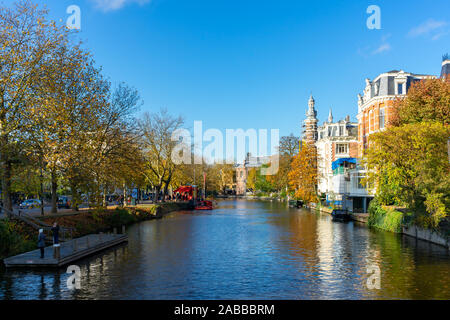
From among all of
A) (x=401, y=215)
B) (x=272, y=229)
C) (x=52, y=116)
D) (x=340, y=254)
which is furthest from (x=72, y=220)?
(x=401, y=215)

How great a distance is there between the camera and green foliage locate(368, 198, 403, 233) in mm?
43844

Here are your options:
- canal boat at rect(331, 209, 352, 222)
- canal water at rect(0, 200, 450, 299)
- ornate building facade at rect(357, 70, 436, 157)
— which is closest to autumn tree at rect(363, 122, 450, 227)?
canal water at rect(0, 200, 450, 299)

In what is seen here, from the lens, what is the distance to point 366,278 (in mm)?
22750

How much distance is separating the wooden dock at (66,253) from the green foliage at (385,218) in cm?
2811

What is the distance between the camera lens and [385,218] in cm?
4669

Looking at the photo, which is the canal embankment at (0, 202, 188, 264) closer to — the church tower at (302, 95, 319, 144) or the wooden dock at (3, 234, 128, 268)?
the wooden dock at (3, 234, 128, 268)

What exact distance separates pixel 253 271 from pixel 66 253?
40.6ft

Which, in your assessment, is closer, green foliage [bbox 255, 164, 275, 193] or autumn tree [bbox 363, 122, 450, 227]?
autumn tree [bbox 363, 122, 450, 227]

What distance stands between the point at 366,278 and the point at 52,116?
2441cm

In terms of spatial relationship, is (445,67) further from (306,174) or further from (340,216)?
(306,174)

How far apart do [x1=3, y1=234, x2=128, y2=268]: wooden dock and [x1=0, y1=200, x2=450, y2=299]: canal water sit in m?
0.75

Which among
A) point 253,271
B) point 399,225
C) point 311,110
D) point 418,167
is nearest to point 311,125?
point 311,110

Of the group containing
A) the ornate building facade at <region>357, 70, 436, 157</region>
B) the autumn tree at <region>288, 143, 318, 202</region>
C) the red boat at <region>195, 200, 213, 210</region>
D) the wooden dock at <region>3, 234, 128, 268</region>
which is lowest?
the red boat at <region>195, 200, 213, 210</region>

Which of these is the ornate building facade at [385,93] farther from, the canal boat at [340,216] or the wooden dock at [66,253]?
the wooden dock at [66,253]
